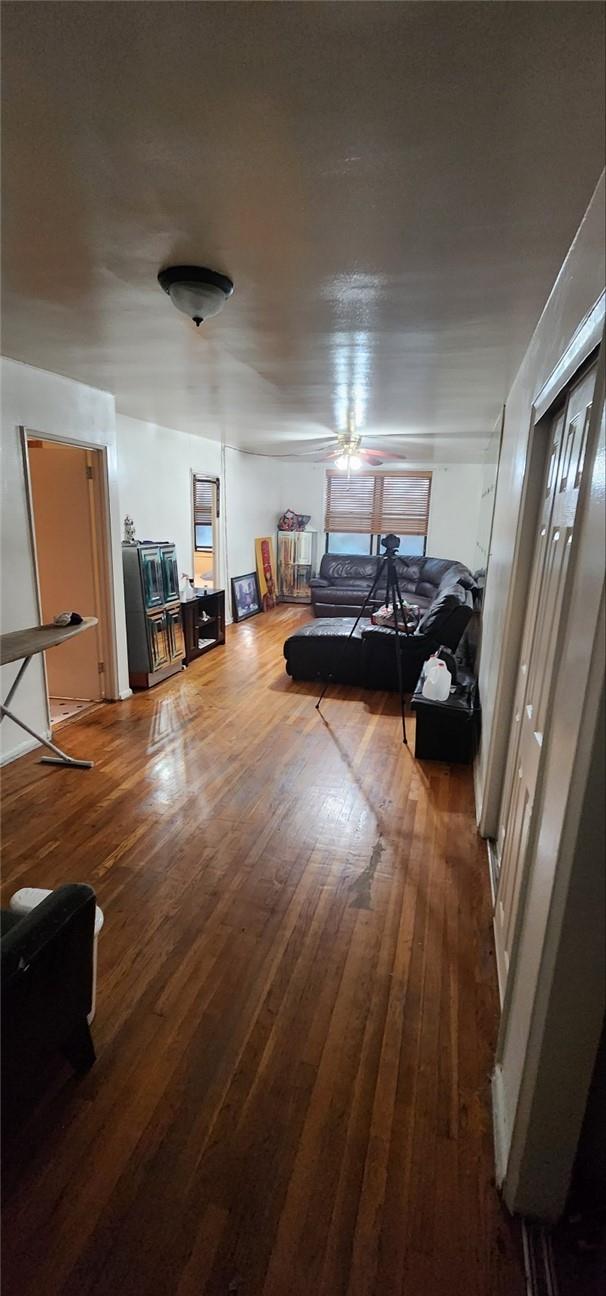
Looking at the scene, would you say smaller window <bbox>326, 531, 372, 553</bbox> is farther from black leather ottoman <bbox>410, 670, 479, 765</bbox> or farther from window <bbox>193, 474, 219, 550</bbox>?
black leather ottoman <bbox>410, 670, 479, 765</bbox>

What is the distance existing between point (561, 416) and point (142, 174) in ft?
4.42

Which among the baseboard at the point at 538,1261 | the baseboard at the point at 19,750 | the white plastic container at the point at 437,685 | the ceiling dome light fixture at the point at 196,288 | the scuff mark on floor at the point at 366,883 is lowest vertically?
the baseboard at the point at 538,1261

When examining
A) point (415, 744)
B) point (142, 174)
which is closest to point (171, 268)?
point (142, 174)

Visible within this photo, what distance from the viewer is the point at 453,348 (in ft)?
8.43

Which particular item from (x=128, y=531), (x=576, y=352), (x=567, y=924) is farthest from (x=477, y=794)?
(x=128, y=531)

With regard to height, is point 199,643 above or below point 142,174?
below

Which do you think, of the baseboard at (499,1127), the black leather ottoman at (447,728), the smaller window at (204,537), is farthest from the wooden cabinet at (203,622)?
the baseboard at (499,1127)

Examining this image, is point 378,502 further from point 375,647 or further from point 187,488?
point 375,647

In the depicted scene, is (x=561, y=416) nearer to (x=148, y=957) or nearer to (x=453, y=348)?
(x=453, y=348)

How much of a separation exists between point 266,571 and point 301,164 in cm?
719

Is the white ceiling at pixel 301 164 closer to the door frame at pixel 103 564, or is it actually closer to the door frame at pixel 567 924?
the door frame at pixel 567 924

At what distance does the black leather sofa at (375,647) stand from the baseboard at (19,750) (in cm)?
225

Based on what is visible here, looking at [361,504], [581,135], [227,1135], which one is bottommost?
[227,1135]

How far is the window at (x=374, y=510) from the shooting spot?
8.46m
